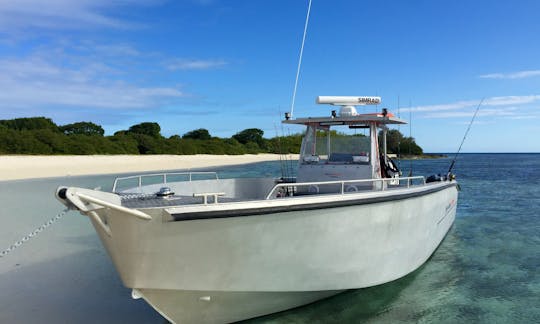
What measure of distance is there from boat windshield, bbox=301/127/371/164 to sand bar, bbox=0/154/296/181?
89.7 feet

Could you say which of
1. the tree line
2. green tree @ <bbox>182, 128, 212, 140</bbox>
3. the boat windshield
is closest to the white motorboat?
the boat windshield

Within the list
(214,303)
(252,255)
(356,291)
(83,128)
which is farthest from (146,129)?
(252,255)

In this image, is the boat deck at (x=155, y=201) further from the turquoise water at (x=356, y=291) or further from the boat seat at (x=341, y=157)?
the boat seat at (x=341, y=157)

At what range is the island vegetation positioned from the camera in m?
42.3

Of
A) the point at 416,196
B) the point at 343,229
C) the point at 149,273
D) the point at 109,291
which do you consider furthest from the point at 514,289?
the point at 109,291

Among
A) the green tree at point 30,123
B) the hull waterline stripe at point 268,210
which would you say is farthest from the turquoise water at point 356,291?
the green tree at point 30,123

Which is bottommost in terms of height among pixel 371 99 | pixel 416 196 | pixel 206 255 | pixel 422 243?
pixel 422 243

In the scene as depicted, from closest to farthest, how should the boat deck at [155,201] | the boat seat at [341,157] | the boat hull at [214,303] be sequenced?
the boat deck at [155,201]
the boat hull at [214,303]
the boat seat at [341,157]

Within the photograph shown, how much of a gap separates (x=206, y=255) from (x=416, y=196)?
3.65 m

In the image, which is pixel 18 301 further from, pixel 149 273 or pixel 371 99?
pixel 371 99

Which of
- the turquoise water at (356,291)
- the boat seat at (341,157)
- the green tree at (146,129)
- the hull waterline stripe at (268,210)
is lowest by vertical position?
the turquoise water at (356,291)

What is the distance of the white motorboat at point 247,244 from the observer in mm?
4250

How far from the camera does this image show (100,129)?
66.2 meters

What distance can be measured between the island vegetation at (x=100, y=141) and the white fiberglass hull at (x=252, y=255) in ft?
65.0
